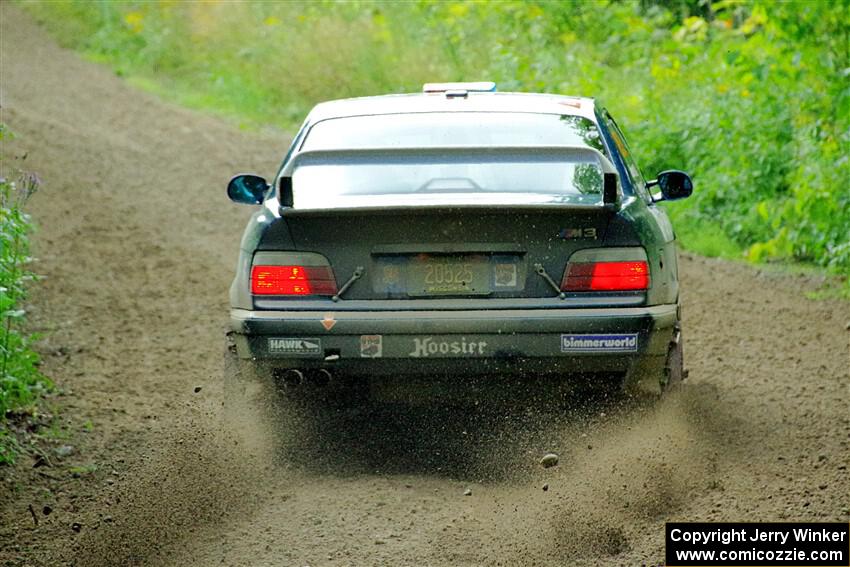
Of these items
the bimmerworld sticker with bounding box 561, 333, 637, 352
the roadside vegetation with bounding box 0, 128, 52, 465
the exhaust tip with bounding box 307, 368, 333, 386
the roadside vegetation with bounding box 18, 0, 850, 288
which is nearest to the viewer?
the bimmerworld sticker with bounding box 561, 333, 637, 352

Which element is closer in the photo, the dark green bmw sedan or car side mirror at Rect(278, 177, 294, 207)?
the dark green bmw sedan

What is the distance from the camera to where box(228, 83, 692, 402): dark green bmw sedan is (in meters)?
5.19

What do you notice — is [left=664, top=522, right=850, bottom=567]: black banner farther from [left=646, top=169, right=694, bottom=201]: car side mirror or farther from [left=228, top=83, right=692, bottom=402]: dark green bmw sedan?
[left=646, top=169, right=694, bottom=201]: car side mirror

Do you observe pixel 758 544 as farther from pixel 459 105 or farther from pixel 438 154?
pixel 459 105

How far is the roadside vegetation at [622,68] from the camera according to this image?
1092 centimetres

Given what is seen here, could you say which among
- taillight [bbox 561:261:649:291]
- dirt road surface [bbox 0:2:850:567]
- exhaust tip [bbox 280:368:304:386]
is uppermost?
taillight [bbox 561:261:649:291]

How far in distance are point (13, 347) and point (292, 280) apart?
85.5 inches

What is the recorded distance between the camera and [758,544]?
4.52 m

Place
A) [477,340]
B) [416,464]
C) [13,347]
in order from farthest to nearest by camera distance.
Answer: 1. [13,347]
2. [416,464]
3. [477,340]

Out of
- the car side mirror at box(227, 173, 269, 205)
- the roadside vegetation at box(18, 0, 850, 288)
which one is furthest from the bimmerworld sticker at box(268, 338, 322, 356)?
the roadside vegetation at box(18, 0, 850, 288)

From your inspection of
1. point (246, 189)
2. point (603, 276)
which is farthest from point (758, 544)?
point (246, 189)

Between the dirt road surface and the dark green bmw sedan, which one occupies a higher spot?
the dark green bmw sedan

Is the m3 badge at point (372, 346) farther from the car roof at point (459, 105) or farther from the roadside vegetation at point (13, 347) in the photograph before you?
the roadside vegetation at point (13, 347)

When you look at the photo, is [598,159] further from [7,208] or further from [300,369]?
[7,208]
